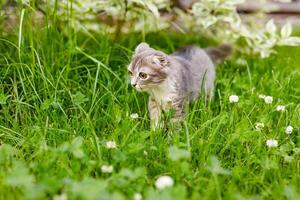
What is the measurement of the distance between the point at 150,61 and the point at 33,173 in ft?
2.73

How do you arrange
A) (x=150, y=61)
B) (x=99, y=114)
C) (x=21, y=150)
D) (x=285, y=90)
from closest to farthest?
(x=21, y=150), (x=150, y=61), (x=99, y=114), (x=285, y=90)

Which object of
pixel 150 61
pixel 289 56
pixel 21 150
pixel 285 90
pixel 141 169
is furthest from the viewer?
pixel 289 56

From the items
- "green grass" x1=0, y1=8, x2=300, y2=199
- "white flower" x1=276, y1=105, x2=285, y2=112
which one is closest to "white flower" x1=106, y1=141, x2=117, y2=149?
"green grass" x1=0, y1=8, x2=300, y2=199

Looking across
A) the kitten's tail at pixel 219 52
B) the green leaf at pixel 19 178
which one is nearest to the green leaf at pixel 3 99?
the green leaf at pixel 19 178

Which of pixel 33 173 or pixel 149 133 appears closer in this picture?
pixel 33 173

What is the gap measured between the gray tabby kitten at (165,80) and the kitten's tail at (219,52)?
23.3 inches

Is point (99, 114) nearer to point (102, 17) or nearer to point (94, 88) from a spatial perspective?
point (94, 88)

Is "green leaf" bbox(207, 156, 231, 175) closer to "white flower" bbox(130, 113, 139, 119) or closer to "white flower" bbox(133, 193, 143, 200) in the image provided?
"white flower" bbox(133, 193, 143, 200)

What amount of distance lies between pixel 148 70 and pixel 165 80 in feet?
0.41

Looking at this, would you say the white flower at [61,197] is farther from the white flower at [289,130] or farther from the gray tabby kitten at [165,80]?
the white flower at [289,130]

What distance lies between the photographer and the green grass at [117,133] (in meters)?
2.01

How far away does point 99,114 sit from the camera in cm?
279

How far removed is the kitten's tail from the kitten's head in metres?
1.01

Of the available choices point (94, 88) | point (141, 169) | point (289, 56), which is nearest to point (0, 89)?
point (94, 88)
